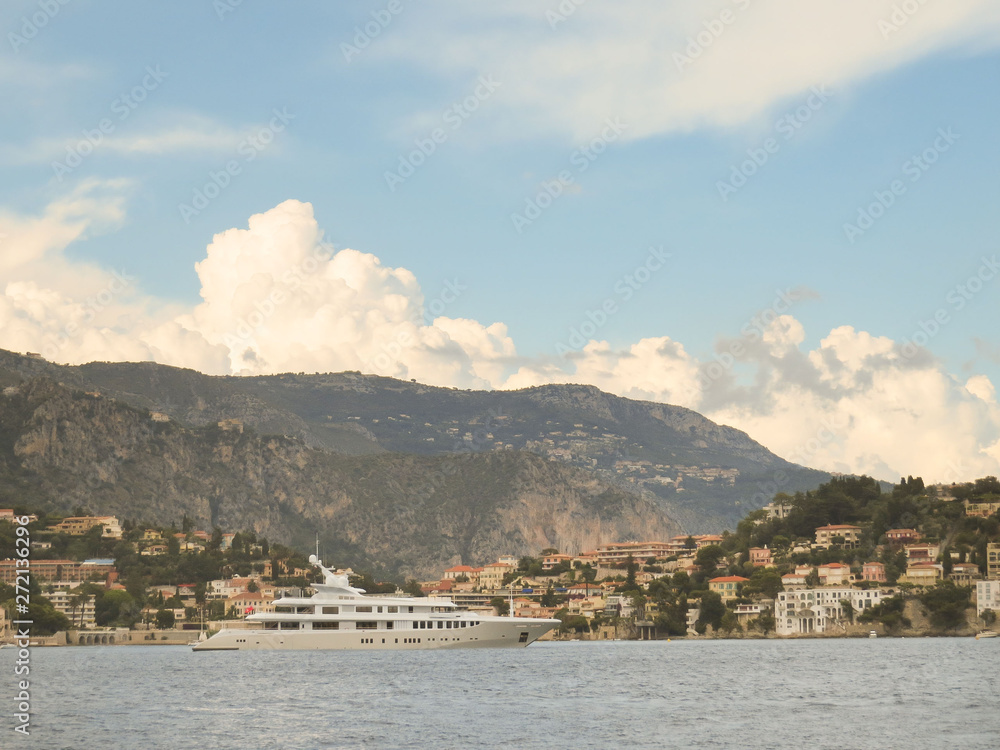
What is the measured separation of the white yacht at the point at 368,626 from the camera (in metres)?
109

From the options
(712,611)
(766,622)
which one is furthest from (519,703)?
(712,611)

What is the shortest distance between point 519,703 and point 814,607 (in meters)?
100

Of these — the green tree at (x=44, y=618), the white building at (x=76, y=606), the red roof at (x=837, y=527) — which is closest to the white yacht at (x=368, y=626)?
the green tree at (x=44, y=618)

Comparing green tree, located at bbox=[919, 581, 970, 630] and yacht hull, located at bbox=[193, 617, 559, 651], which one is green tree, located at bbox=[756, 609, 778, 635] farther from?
yacht hull, located at bbox=[193, 617, 559, 651]

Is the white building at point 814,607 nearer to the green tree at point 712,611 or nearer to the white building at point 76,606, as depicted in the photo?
the green tree at point 712,611

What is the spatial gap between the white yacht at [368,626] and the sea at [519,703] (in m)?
8.77

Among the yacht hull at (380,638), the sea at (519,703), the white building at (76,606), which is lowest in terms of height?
the sea at (519,703)

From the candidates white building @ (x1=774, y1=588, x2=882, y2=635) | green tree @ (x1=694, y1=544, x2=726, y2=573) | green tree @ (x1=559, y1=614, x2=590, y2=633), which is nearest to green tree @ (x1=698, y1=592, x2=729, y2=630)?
white building @ (x1=774, y1=588, x2=882, y2=635)

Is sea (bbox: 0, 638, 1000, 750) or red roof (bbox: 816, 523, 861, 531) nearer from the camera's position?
sea (bbox: 0, 638, 1000, 750)

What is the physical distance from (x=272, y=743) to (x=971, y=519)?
14123 centimetres

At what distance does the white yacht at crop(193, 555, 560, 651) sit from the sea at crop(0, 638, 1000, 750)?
8.77 meters

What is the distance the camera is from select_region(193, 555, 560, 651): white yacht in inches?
4286

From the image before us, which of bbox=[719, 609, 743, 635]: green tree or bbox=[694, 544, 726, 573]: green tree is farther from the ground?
bbox=[694, 544, 726, 573]: green tree

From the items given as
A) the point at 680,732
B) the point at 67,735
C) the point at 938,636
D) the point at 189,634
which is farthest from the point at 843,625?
the point at 67,735
